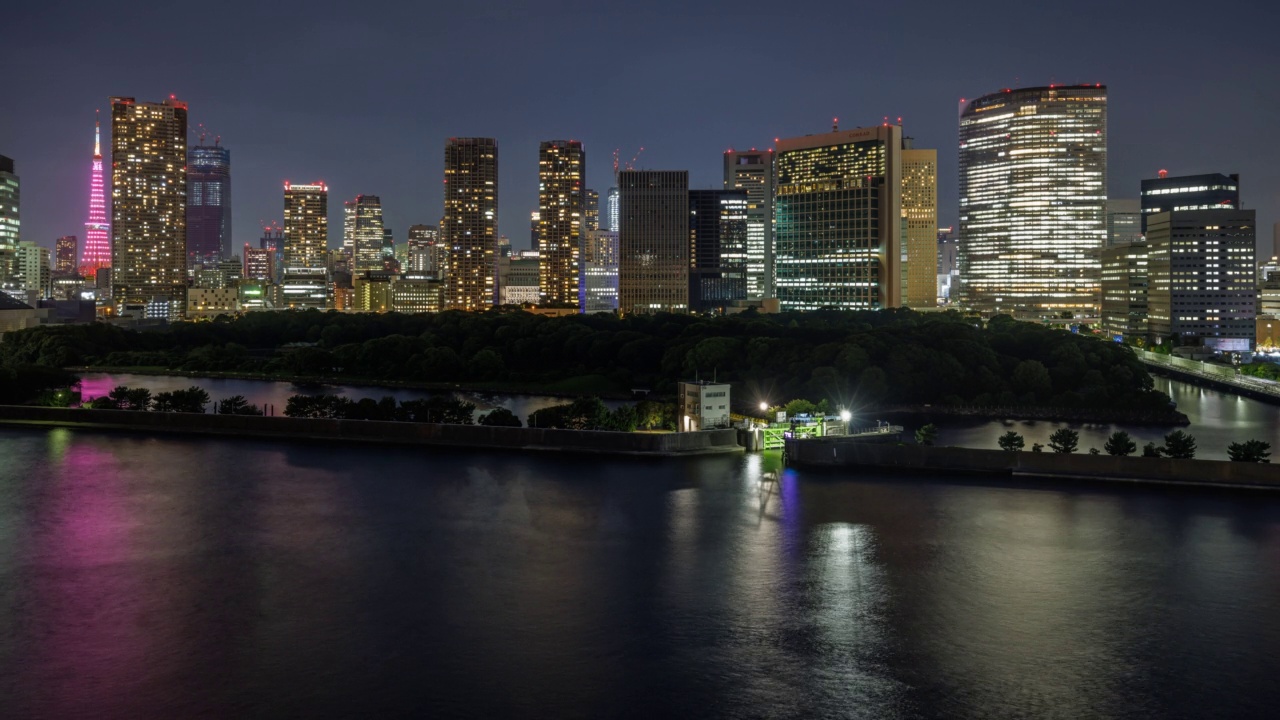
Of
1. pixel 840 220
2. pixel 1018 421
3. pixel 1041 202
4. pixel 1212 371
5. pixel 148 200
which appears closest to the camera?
pixel 1018 421

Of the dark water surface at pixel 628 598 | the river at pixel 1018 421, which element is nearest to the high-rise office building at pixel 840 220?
the river at pixel 1018 421

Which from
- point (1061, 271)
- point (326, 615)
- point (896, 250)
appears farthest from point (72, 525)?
point (1061, 271)

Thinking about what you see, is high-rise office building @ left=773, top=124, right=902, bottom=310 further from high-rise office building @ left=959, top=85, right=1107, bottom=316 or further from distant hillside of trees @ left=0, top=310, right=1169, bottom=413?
distant hillside of trees @ left=0, top=310, right=1169, bottom=413

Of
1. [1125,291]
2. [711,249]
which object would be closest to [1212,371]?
[1125,291]

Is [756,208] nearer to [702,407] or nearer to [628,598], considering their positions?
[702,407]

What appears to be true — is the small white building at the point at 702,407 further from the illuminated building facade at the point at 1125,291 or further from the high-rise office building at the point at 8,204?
the high-rise office building at the point at 8,204
